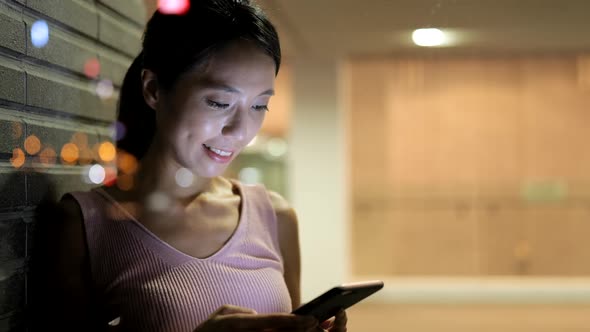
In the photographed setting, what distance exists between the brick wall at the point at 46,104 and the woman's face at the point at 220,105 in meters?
0.20

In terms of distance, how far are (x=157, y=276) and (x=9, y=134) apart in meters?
0.25

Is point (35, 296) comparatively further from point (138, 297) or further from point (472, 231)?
point (472, 231)

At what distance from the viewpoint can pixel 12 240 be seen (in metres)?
0.94

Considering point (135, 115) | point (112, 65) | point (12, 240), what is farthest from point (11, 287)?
point (112, 65)

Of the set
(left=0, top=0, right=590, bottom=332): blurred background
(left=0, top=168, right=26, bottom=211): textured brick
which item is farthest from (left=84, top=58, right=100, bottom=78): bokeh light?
(left=0, top=0, right=590, bottom=332): blurred background

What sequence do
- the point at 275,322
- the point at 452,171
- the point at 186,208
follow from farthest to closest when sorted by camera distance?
the point at 452,171 → the point at 186,208 → the point at 275,322

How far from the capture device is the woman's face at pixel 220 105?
866 millimetres

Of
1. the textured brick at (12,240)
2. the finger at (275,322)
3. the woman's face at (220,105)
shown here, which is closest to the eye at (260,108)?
the woman's face at (220,105)

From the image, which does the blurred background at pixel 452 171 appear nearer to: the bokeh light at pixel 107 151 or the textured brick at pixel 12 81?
the bokeh light at pixel 107 151

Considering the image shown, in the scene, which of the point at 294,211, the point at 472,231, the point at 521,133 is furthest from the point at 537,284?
the point at 294,211

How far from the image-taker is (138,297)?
0.93 m

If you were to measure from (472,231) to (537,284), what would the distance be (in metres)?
0.56

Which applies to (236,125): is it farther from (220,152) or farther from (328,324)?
(328,324)

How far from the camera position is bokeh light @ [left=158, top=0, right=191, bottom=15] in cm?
90
